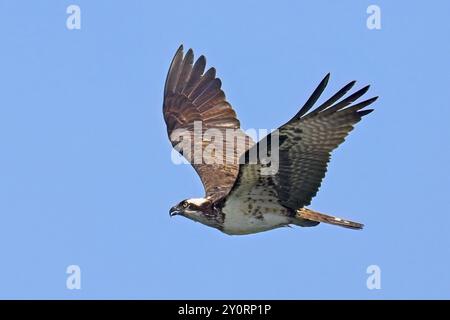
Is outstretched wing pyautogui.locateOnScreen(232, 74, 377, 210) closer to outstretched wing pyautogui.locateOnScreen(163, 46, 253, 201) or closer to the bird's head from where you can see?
the bird's head

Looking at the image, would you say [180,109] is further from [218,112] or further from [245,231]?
[245,231]

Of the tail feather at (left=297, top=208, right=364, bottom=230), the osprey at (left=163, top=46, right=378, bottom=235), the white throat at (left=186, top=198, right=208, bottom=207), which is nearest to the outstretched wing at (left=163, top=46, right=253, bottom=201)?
the osprey at (left=163, top=46, right=378, bottom=235)

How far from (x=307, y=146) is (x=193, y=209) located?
216cm

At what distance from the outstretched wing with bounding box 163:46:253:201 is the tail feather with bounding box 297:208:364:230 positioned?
2.02 metres

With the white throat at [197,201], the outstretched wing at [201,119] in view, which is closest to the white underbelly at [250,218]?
the white throat at [197,201]

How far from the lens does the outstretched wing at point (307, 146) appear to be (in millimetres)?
12484

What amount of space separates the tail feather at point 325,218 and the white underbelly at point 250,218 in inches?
8.6

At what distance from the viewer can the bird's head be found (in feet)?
46.7
